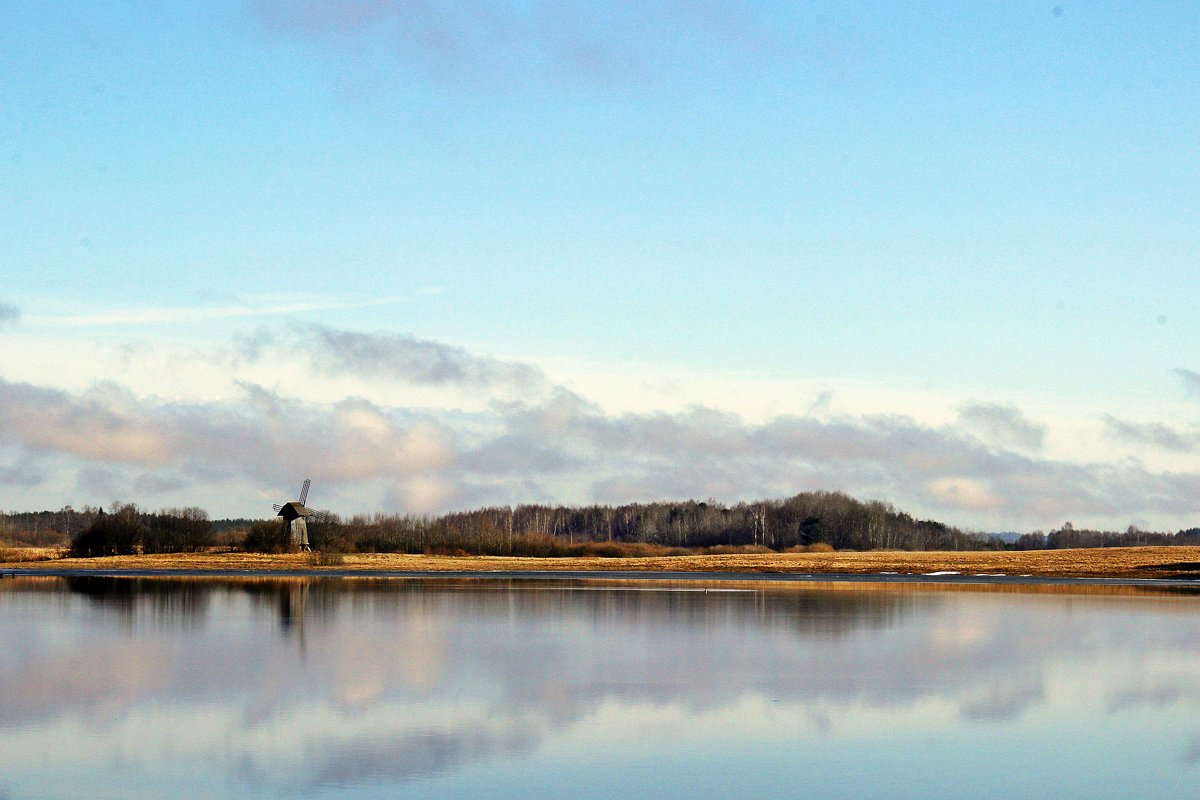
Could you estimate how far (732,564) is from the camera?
280ft

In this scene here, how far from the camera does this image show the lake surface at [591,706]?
1369 centimetres

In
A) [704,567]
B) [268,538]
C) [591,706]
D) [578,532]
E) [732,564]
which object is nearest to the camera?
[591,706]

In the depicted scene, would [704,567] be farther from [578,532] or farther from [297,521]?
[578,532]

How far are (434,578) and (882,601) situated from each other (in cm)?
2488

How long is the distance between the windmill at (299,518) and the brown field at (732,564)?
→ 532 cm

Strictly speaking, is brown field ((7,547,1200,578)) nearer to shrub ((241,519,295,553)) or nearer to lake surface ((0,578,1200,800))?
shrub ((241,519,295,553))

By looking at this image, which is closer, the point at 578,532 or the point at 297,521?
the point at 297,521

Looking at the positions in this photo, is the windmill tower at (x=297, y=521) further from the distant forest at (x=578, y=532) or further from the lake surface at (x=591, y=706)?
the lake surface at (x=591, y=706)

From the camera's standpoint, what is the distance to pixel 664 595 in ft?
156

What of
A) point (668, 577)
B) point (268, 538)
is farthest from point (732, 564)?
point (268, 538)

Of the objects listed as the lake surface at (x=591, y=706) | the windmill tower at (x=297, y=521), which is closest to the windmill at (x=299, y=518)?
the windmill tower at (x=297, y=521)

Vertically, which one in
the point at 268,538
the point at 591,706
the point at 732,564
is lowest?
the point at 732,564

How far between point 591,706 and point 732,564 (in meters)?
A: 67.6

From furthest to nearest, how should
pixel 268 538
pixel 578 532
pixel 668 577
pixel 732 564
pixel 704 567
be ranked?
pixel 578 532 → pixel 268 538 → pixel 732 564 → pixel 704 567 → pixel 668 577
